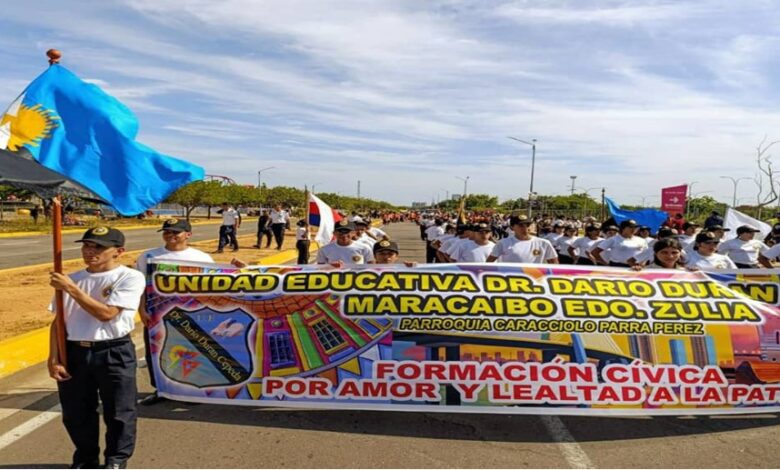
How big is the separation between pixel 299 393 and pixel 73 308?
1783 mm

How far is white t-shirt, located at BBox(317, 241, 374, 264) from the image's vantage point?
256 inches

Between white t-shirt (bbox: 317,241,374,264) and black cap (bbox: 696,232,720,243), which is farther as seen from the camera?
white t-shirt (bbox: 317,241,374,264)

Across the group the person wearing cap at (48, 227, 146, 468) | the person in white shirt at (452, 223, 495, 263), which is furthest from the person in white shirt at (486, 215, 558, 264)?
the person wearing cap at (48, 227, 146, 468)

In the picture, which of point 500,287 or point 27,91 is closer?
point 27,91

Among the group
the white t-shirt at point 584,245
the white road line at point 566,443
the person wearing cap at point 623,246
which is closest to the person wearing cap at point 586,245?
the white t-shirt at point 584,245

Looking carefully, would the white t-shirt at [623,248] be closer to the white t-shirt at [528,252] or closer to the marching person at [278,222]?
the white t-shirt at [528,252]

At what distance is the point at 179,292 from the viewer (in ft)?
15.1

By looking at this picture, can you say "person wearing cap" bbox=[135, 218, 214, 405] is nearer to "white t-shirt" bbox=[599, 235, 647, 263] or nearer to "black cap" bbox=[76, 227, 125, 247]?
"black cap" bbox=[76, 227, 125, 247]

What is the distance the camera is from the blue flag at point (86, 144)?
400 cm

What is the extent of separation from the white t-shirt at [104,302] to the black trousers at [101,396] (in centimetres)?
7

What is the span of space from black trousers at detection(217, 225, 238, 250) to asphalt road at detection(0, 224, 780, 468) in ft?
44.4

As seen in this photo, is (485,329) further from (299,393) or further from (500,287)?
(299,393)

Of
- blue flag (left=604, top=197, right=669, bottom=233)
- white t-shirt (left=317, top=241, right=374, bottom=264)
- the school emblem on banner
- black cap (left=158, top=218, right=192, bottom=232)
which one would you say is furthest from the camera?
blue flag (left=604, top=197, right=669, bottom=233)

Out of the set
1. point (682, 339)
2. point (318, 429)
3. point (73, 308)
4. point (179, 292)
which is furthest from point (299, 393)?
point (682, 339)
